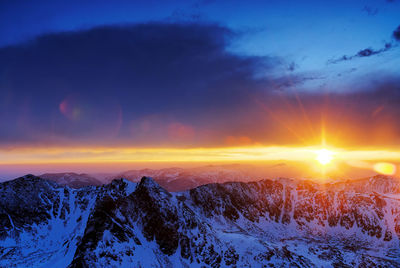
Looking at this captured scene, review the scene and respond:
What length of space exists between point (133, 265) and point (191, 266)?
1720 inches

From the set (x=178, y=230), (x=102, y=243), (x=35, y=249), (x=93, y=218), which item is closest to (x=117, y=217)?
(x=93, y=218)

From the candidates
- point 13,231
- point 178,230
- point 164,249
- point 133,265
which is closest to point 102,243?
point 133,265

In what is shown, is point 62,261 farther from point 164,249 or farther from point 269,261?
point 269,261

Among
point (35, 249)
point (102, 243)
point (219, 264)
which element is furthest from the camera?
point (35, 249)

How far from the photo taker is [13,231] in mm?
191125

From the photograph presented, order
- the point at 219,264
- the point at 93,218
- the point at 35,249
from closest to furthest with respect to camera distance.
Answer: the point at 93,218, the point at 219,264, the point at 35,249

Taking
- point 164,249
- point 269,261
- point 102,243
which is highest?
point 102,243

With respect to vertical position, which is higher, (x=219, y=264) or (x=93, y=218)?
(x=93, y=218)

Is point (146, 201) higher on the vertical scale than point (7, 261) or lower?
higher

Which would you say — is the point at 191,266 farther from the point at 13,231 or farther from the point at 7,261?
the point at 13,231

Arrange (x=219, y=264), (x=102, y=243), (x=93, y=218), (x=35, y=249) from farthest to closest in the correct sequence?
(x=35, y=249), (x=219, y=264), (x=93, y=218), (x=102, y=243)

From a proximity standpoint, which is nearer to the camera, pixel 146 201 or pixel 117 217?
pixel 117 217

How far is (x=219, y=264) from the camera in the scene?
168000 mm

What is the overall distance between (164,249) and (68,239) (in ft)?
284
